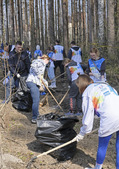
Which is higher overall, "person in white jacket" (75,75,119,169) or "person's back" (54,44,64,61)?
"person's back" (54,44,64,61)

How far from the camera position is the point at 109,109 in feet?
8.54

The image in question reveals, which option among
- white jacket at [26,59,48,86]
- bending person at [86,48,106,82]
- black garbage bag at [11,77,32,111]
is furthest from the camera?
black garbage bag at [11,77,32,111]

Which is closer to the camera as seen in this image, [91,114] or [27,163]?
[91,114]

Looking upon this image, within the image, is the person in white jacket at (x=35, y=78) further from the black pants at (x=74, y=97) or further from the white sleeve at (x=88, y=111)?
the white sleeve at (x=88, y=111)

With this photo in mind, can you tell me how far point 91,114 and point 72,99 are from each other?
10.3 ft

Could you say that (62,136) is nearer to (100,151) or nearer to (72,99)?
(100,151)

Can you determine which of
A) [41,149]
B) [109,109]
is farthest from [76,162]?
[109,109]

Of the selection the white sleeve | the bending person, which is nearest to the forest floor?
the white sleeve

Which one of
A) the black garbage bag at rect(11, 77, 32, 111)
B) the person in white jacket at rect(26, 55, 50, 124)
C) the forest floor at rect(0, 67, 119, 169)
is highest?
the person in white jacket at rect(26, 55, 50, 124)

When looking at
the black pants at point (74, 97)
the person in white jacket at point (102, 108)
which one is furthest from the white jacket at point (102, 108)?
the black pants at point (74, 97)

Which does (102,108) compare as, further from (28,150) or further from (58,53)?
(58,53)

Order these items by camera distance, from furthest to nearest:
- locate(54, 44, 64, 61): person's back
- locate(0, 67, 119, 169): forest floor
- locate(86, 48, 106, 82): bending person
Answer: locate(54, 44, 64, 61): person's back
locate(86, 48, 106, 82): bending person
locate(0, 67, 119, 169): forest floor

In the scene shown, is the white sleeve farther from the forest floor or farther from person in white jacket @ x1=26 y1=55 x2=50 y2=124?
person in white jacket @ x1=26 y1=55 x2=50 y2=124

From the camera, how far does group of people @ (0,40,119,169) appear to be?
261 cm
